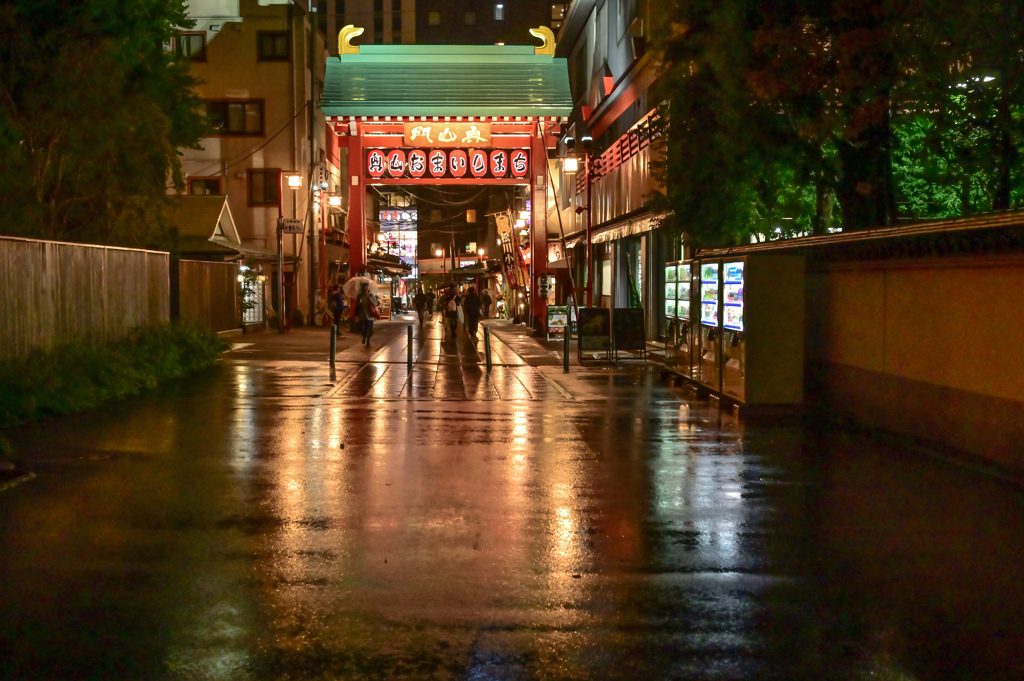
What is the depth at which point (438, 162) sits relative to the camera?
36219 millimetres

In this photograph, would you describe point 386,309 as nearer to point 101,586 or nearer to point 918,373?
point 918,373

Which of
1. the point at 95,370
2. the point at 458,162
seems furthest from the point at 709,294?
the point at 458,162

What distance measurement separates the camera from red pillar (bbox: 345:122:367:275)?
36344mm

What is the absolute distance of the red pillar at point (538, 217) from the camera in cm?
3672

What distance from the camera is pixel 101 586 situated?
21.1ft

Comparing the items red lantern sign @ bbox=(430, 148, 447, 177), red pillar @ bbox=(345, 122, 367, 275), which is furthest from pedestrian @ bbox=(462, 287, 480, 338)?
red pillar @ bbox=(345, 122, 367, 275)

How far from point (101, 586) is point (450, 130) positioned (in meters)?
31.1

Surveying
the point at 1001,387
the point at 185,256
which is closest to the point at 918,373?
the point at 1001,387

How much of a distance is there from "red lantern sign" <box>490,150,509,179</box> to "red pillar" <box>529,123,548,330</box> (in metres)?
0.90

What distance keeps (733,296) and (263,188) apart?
31916mm

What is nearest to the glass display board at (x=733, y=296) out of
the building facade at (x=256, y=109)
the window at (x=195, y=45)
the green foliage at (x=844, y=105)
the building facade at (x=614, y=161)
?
the green foliage at (x=844, y=105)

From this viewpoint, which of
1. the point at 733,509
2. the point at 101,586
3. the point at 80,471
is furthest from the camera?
the point at 80,471

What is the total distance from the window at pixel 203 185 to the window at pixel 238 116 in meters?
2.06

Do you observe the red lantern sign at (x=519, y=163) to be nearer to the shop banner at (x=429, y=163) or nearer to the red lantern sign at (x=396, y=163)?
the shop banner at (x=429, y=163)
